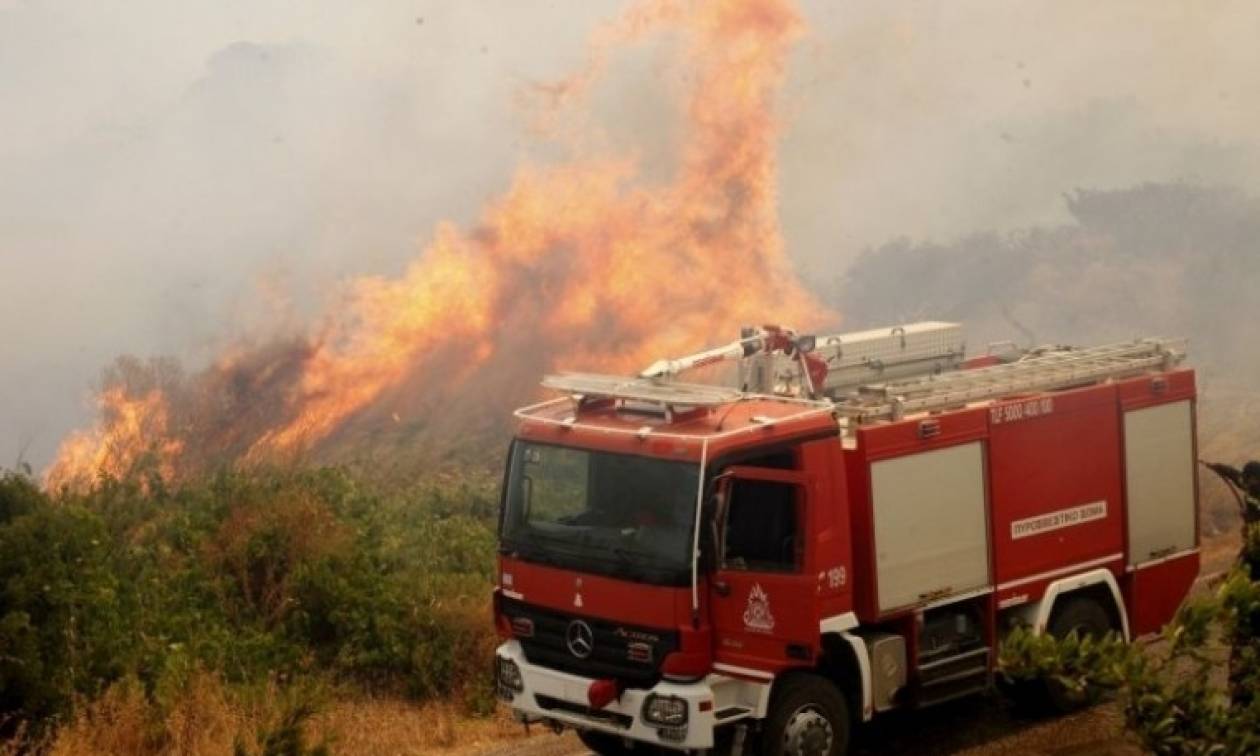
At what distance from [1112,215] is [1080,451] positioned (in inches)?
1477

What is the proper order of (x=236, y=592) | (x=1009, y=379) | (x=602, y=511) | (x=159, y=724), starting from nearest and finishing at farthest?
(x=602, y=511) < (x=159, y=724) < (x=1009, y=379) < (x=236, y=592)

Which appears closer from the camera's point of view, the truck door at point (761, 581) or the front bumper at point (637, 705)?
the front bumper at point (637, 705)

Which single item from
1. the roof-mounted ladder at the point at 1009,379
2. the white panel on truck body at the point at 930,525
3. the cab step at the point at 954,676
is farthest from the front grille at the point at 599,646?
the cab step at the point at 954,676

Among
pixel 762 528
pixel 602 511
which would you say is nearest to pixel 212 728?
pixel 602 511

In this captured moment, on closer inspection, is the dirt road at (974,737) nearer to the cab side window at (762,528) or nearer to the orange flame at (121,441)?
the cab side window at (762,528)

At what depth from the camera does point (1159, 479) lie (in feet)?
46.4

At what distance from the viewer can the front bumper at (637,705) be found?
1085cm

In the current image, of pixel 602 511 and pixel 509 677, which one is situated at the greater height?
pixel 602 511

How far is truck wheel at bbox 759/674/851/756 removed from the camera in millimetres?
11227

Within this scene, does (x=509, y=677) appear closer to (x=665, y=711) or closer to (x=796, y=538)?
(x=665, y=711)

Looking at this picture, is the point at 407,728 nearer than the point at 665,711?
No

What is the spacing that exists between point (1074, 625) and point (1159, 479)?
64.2 inches

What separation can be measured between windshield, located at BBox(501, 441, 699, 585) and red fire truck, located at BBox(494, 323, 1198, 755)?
0.05ft

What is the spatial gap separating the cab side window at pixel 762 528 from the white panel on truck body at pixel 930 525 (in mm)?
895
